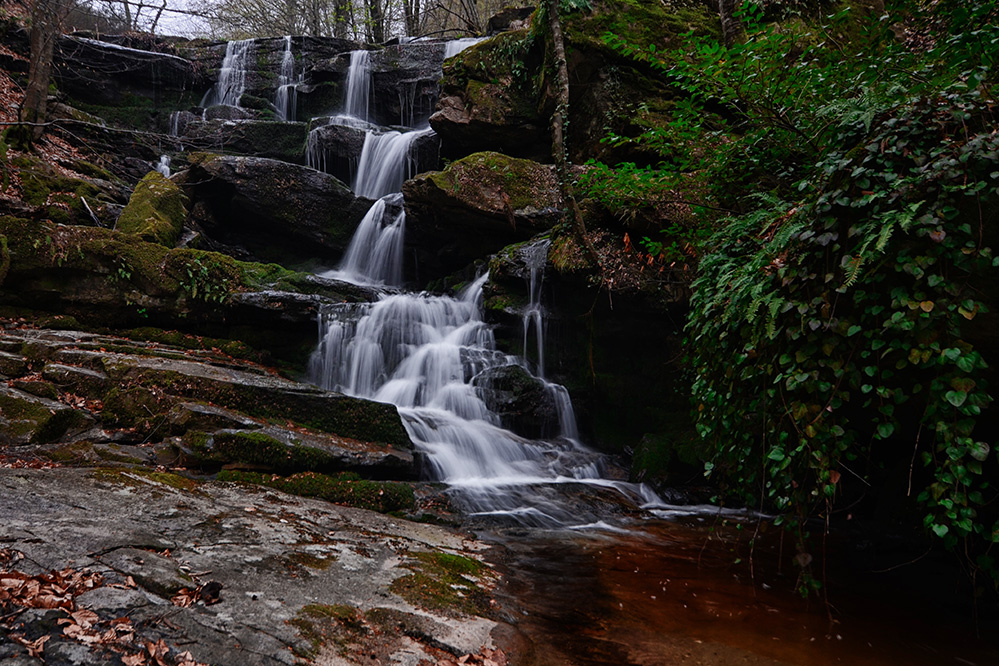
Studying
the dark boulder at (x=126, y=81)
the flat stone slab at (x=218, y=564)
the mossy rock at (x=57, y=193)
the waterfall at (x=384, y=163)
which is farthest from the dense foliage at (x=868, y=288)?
the dark boulder at (x=126, y=81)

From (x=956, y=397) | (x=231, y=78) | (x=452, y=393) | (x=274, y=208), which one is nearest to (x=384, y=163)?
(x=274, y=208)

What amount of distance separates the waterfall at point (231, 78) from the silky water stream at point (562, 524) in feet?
29.2

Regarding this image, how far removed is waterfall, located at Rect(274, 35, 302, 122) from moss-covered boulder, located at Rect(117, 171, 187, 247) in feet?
27.4

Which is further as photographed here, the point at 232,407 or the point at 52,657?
the point at 232,407

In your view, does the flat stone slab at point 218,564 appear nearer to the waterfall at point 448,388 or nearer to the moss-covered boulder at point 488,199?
the waterfall at point 448,388

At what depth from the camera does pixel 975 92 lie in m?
3.13

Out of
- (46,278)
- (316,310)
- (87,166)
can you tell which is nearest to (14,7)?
(87,166)

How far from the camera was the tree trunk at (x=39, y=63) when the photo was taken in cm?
1133

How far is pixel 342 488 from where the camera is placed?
19.5 feet

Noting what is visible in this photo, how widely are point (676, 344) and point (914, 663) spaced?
→ 6405mm

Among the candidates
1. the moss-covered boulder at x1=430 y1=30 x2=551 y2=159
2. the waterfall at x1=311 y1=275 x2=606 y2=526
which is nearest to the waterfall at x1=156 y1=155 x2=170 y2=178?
the moss-covered boulder at x1=430 y1=30 x2=551 y2=159

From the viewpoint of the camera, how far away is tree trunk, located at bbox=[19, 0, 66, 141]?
11328 mm

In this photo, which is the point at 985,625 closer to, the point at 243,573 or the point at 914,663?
the point at 914,663

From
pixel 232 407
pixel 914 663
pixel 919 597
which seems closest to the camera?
pixel 914 663
